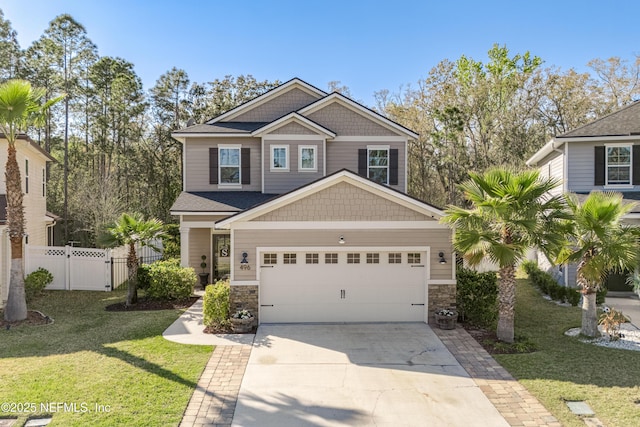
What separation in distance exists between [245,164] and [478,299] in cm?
1001

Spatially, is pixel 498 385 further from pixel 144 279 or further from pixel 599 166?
pixel 599 166

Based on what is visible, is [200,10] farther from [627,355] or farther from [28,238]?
[627,355]

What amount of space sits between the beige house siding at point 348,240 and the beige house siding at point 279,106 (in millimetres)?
8035

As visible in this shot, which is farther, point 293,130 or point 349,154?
point 349,154

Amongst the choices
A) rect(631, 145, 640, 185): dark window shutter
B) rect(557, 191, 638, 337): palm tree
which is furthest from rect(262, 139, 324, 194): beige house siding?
rect(631, 145, 640, 185): dark window shutter

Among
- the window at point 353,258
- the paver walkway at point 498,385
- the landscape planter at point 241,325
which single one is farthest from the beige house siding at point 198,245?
the paver walkway at point 498,385

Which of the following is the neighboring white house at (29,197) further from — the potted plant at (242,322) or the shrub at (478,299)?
the shrub at (478,299)

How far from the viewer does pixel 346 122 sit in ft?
55.1

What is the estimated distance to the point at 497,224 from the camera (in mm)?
9672

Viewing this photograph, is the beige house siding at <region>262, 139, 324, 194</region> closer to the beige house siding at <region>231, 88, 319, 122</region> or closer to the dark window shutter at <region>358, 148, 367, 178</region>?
the dark window shutter at <region>358, 148, 367, 178</region>

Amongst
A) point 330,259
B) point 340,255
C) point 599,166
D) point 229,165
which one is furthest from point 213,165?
point 599,166

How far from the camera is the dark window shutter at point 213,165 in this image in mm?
16469

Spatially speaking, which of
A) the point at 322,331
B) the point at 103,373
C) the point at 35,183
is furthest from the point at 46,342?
the point at 35,183

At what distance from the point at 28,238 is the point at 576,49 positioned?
2958 cm
